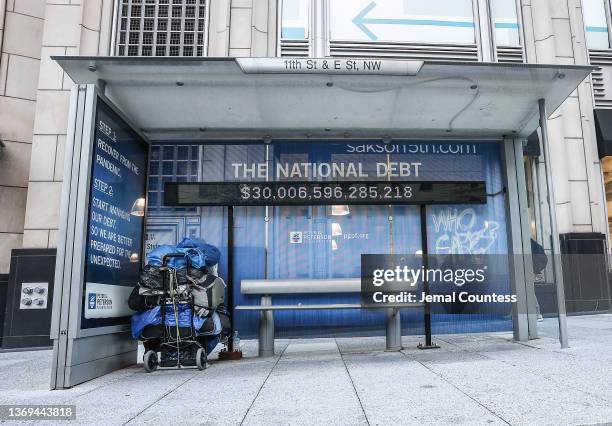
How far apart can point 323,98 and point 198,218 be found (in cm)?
259

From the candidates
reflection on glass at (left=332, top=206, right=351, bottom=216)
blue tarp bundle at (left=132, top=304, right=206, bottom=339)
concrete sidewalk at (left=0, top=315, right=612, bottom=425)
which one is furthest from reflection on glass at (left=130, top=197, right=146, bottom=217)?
reflection on glass at (left=332, top=206, right=351, bottom=216)

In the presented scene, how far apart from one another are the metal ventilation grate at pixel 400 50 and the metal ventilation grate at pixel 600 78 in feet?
10.5

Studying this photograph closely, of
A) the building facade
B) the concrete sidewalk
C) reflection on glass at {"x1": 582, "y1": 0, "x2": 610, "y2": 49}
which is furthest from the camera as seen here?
reflection on glass at {"x1": 582, "y1": 0, "x2": 610, "y2": 49}

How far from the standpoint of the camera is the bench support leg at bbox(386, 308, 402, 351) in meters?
6.54

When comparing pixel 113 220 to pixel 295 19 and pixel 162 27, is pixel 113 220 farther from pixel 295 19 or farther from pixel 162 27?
pixel 295 19

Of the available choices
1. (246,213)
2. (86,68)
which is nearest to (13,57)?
(86,68)

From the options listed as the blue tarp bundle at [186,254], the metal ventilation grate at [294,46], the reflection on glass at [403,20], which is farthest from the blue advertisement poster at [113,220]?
the reflection on glass at [403,20]

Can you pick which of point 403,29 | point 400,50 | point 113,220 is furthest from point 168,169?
point 403,29

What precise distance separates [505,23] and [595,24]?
2641 millimetres

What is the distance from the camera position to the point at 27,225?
8836 mm

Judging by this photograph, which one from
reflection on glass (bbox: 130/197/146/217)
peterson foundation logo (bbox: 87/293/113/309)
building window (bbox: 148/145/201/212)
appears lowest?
peterson foundation logo (bbox: 87/293/113/309)

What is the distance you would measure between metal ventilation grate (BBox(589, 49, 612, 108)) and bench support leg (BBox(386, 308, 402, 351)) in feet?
27.9

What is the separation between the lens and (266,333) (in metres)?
6.48

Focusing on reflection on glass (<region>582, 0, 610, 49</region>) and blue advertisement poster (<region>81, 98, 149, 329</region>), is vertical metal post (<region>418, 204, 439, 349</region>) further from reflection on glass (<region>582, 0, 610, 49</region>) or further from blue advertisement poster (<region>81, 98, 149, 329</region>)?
reflection on glass (<region>582, 0, 610, 49</region>)
